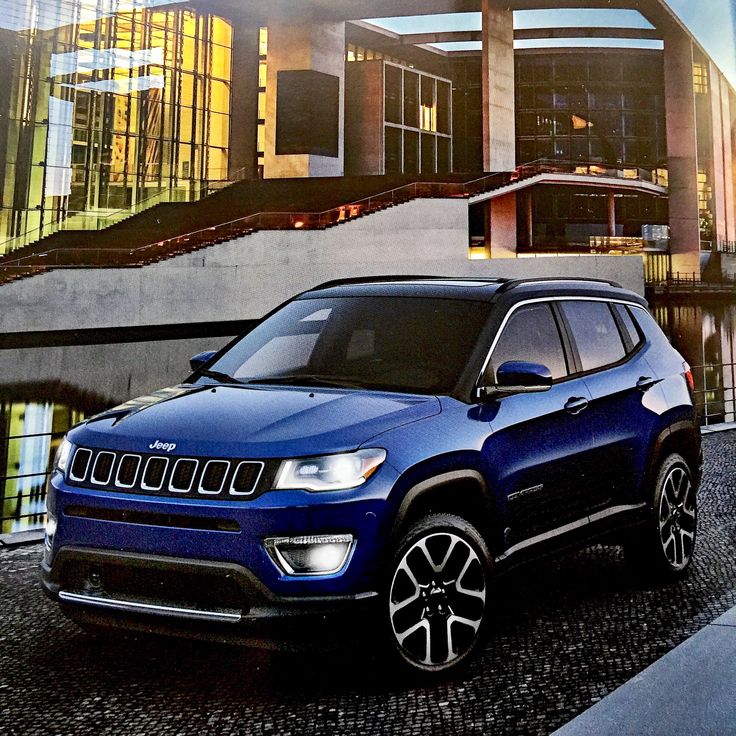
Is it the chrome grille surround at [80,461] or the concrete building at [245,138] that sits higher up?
the concrete building at [245,138]

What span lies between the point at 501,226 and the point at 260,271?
20542mm

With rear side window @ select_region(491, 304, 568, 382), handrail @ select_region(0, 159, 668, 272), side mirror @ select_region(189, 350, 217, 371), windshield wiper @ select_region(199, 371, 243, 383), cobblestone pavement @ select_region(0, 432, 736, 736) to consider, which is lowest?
cobblestone pavement @ select_region(0, 432, 736, 736)

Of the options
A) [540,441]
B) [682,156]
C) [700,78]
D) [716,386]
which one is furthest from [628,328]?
[700,78]

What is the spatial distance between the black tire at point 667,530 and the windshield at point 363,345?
1.76 m

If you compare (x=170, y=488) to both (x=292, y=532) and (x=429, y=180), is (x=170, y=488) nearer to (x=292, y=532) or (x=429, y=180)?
(x=292, y=532)

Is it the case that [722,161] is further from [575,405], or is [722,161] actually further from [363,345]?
[363,345]

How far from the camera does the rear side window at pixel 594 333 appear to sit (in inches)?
213

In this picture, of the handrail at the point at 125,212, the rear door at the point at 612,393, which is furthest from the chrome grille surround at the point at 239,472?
the handrail at the point at 125,212

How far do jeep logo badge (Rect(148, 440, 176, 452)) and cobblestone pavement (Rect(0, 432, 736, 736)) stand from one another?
2.67 feet

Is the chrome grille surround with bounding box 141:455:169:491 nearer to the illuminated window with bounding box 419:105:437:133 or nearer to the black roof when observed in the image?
the black roof

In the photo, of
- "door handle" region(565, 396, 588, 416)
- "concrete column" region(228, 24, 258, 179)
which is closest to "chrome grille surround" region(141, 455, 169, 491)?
"door handle" region(565, 396, 588, 416)

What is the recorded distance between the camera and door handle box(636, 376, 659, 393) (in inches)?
221

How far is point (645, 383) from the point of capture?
18.6 ft

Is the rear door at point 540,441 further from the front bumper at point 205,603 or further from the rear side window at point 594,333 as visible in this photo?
the front bumper at point 205,603
